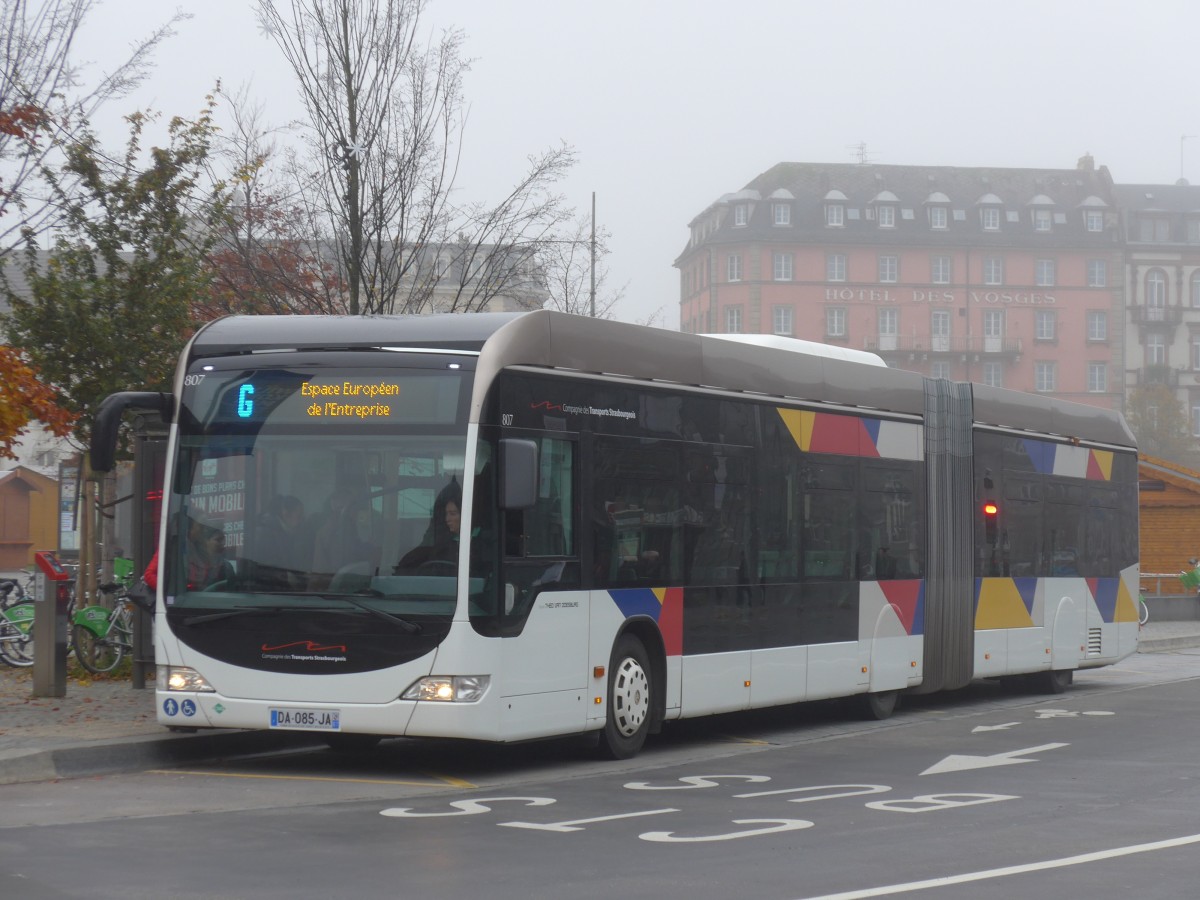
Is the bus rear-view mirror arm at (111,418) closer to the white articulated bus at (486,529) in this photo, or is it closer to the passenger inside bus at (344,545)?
the white articulated bus at (486,529)

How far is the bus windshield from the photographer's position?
→ 11.2m

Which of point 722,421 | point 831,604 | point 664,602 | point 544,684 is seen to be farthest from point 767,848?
point 831,604

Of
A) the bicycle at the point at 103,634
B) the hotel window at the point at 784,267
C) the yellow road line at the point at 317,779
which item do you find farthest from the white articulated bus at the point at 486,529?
the hotel window at the point at 784,267

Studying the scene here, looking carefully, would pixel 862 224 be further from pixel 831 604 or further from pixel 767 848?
pixel 767 848

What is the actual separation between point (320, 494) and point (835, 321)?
10047 centimetres

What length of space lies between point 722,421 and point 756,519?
920mm

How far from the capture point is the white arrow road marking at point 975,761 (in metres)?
12.5

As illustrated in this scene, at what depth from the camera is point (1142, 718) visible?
17.1m

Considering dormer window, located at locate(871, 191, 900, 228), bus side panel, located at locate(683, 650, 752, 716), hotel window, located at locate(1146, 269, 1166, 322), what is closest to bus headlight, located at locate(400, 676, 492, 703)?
bus side panel, located at locate(683, 650, 752, 716)

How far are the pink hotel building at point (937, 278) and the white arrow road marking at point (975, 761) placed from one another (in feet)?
316

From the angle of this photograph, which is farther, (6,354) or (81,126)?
(81,126)

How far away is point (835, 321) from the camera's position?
11012 centimetres

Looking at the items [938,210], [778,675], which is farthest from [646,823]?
[938,210]

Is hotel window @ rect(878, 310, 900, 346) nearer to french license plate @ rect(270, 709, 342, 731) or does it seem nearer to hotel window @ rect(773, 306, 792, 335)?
hotel window @ rect(773, 306, 792, 335)
